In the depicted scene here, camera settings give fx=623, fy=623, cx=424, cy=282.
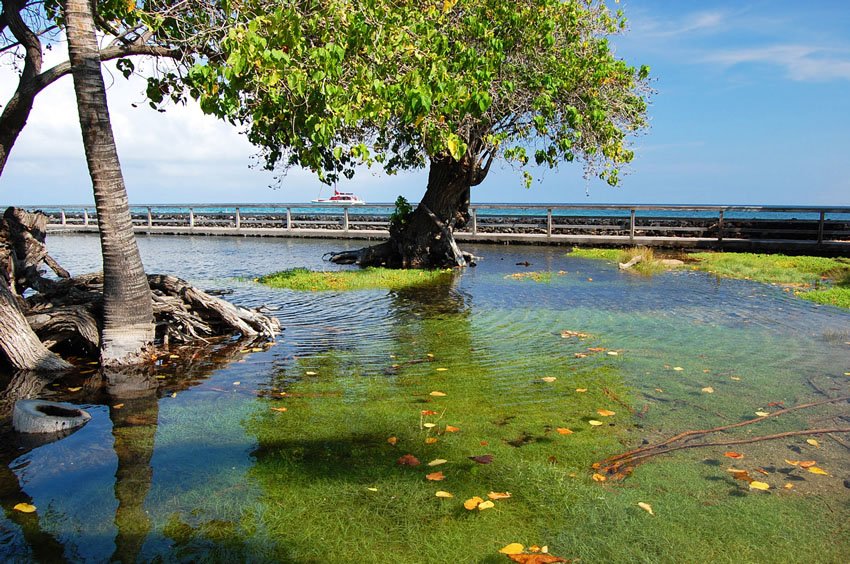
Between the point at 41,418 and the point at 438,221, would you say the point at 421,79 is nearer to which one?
the point at 41,418

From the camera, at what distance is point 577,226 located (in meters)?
24.8

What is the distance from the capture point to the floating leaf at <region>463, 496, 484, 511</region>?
391cm

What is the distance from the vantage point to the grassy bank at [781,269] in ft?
39.5

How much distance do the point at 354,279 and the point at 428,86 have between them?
7191 mm

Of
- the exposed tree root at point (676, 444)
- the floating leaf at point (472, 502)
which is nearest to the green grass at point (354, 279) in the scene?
the exposed tree root at point (676, 444)

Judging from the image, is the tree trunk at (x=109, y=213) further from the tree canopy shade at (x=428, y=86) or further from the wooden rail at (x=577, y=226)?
the wooden rail at (x=577, y=226)

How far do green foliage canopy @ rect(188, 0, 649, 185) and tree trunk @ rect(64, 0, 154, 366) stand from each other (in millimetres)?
1205

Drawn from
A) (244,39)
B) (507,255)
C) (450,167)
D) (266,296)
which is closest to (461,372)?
(244,39)

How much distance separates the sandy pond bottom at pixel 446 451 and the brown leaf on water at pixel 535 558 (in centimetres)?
11

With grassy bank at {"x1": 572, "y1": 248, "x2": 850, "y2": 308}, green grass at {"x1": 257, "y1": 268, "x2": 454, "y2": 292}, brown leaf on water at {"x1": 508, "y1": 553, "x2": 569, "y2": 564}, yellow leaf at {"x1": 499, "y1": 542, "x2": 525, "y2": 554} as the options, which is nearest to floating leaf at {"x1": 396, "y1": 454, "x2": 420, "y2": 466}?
yellow leaf at {"x1": 499, "y1": 542, "x2": 525, "y2": 554}

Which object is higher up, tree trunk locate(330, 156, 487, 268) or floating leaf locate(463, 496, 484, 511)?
tree trunk locate(330, 156, 487, 268)

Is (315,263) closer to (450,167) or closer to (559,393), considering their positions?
(450,167)

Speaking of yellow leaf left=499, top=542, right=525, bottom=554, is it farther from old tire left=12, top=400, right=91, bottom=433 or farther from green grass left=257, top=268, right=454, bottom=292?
green grass left=257, top=268, right=454, bottom=292

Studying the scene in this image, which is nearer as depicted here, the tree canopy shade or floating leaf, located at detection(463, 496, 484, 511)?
floating leaf, located at detection(463, 496, 484, 511)
